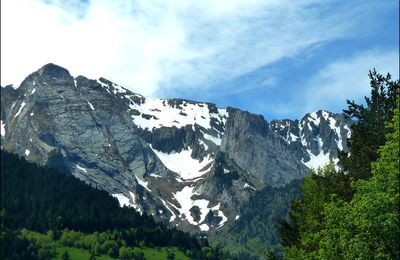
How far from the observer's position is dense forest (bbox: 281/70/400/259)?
3228 cm

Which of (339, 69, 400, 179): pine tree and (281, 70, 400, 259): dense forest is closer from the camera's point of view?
(281, 70, 400, 259): dense forest

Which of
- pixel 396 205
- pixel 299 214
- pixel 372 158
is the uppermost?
pixel 372 158

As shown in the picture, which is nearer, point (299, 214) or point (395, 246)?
point (395, 246)

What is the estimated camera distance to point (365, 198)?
34250 millimetres

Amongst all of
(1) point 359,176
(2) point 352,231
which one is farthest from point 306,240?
(2) point 352,231

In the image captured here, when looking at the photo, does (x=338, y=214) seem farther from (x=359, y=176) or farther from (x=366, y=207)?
(x=359, y=176)

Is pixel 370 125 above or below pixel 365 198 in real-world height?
above

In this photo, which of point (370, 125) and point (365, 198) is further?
point (370, 125)

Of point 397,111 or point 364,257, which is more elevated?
point 397,111

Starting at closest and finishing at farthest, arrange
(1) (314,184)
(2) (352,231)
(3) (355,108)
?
(2) (352,231) < (1) (314,184) < (3) (355,108)

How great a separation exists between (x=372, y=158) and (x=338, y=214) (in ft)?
57.1

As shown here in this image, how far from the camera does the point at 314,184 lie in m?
58.8

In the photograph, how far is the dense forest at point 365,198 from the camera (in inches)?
1271

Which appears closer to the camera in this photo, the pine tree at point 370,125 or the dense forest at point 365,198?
the dense forest at point 365,198
